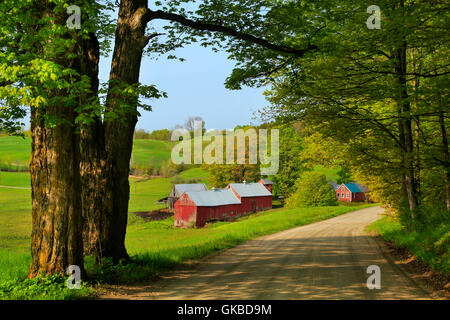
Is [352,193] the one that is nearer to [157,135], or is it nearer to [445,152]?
[445,152]

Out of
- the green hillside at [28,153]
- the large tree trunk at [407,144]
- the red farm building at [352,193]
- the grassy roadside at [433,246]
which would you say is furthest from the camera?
the green hillside at [28,153]

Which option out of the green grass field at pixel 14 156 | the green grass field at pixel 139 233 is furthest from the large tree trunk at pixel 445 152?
the green grass field at pixel 14 156

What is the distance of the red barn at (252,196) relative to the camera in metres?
57.2

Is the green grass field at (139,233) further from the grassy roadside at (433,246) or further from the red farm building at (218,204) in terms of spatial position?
the grassy roadside at (433,246)

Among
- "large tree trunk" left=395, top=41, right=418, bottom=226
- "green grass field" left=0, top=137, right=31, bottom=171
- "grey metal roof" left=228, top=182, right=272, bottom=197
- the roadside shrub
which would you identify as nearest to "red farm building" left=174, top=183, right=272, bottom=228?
"grey metal roof" left=228, top=182, right=272, bottom=197

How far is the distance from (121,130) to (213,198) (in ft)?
141

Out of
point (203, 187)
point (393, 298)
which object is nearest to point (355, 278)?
point (393, 298)

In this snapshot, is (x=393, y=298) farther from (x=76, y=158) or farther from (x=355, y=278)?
(x=76, y=158)

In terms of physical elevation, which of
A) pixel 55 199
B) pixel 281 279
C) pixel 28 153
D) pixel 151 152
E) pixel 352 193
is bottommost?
pixel 352 193

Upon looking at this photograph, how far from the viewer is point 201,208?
49000mm

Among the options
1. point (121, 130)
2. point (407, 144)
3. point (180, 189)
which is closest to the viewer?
point (121, 130)

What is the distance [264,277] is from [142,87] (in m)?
5.49

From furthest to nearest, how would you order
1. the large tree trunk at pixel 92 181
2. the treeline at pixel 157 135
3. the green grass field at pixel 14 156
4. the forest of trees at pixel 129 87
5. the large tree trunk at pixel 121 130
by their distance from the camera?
1. the treeline at pixel 157 135
2. the green grass field at pixel 14 156
3. the large tree trunk at pixel 121 130
4. the large tree trunk at pixel 92 181
5. the forest of trees at pixel 129 87

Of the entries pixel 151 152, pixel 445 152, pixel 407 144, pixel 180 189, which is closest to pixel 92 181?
pixel 445 152
